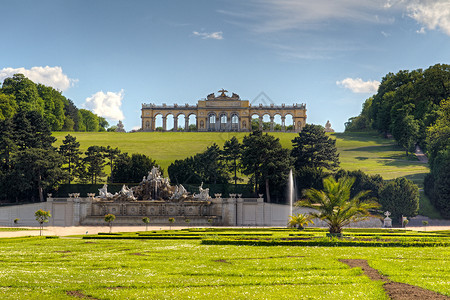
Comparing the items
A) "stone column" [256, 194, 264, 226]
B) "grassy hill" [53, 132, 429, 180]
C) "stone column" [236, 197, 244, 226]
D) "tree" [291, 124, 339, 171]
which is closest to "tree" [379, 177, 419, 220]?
"stone column" [256, 194, 264, 226]

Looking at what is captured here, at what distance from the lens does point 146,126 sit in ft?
419

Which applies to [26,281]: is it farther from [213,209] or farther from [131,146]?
[131,146]

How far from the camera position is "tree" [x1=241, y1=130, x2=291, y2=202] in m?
53.1

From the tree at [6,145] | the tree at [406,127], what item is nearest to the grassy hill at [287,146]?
the tree at [406,127]

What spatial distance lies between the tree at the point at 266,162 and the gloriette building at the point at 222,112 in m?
67.7

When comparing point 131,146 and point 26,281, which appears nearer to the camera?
point 26,281

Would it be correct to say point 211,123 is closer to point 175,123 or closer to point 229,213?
point 175,123

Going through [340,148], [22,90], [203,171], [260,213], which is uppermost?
[22,90]

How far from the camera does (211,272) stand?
50.5 ft

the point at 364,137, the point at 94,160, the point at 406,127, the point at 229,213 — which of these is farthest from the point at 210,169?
the point at 364,137

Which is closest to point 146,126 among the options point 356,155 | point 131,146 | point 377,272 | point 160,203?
A: point 131,146

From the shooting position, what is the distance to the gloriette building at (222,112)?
125 m

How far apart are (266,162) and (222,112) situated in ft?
238

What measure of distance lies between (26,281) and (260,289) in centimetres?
634
